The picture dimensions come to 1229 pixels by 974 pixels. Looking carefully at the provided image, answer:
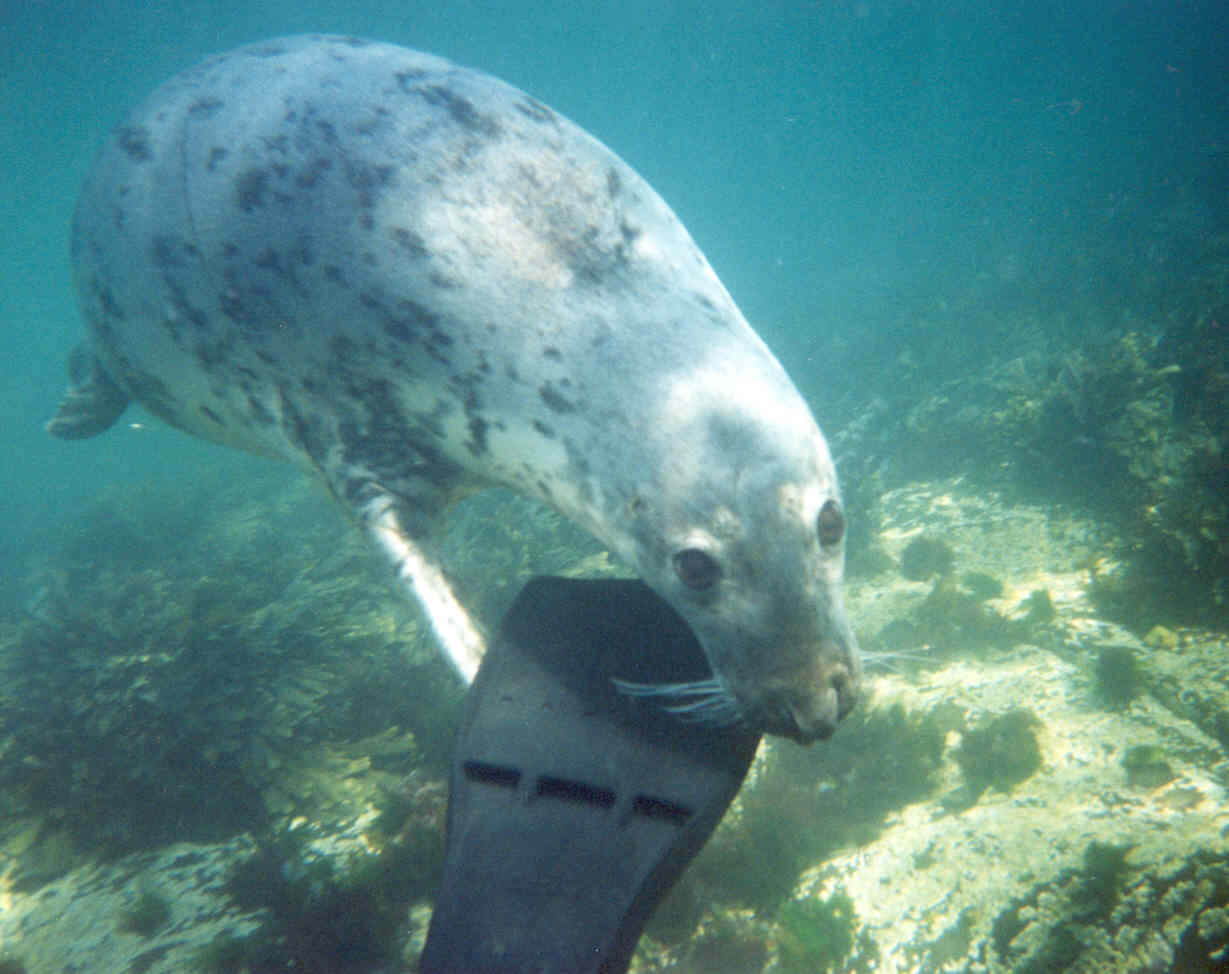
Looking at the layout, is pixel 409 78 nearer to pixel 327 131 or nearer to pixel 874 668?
pixel 327 131

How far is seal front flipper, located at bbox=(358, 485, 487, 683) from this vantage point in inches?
97.7

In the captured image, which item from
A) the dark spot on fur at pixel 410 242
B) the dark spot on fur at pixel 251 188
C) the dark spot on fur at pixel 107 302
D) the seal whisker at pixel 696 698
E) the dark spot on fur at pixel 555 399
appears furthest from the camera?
the dark spot on fur at pixel 107 302

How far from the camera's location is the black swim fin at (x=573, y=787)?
1.51 meters

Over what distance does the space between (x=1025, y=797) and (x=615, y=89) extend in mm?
72282

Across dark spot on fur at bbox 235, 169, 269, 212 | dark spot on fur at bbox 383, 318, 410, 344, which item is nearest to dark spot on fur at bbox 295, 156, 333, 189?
dark spot on fur at bbox 235, 169, 269, 212

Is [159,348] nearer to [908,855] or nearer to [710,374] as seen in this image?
[710,374]

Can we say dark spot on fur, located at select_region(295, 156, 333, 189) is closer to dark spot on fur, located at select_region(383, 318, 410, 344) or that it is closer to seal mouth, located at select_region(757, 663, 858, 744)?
dark spot on fur, located at select_region(383, 318, 410, 344)

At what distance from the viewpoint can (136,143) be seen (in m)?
3.15

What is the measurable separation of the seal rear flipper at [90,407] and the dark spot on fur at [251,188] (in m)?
2.94

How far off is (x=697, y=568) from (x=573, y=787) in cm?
66

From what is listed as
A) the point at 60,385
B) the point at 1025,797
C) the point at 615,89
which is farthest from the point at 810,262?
the point at 60,385

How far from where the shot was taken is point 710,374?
1.94 m

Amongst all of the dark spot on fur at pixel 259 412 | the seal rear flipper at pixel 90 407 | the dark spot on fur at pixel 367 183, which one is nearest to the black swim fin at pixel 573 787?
the dark spot on fur at pixel 367 183

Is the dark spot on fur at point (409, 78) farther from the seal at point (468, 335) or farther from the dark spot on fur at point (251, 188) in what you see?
the dark spot on fur at point (251, 188)
